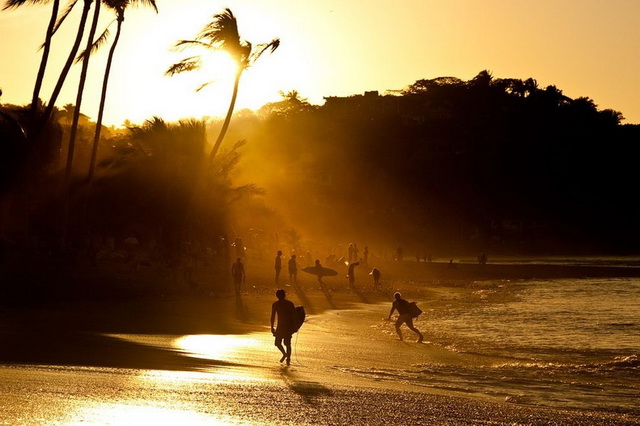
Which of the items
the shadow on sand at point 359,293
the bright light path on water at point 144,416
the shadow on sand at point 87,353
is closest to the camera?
the bright light path on water at point 144,416

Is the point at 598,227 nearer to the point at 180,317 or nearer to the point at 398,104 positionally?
the point at 398,104

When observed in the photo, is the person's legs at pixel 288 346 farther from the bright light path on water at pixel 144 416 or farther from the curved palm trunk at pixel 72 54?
the curved palm trunk at pixel 72 54

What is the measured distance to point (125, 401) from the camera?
11.0 meters

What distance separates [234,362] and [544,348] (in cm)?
933

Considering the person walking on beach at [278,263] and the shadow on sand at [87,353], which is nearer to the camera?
the shadow on sand at [87,353]

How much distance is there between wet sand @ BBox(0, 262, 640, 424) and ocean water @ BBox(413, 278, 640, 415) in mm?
1424

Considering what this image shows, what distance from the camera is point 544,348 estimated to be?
22.2m

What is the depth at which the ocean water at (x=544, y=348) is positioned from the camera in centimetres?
1512

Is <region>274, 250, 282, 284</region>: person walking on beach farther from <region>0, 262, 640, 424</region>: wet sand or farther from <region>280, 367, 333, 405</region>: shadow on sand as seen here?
<region>280, 367, 333, 405</region>: shadow on sand

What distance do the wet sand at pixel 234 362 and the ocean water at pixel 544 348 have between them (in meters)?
1.42

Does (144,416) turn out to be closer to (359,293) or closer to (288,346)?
A: (288,346)

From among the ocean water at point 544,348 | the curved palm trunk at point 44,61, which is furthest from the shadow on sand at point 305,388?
the curved palm trunk at point 44,61

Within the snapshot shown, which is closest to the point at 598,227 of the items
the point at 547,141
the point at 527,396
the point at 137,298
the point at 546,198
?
the point at 546,198

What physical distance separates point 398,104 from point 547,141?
25.8 meters
